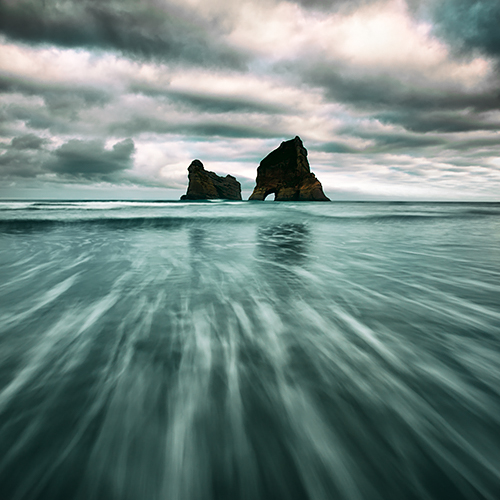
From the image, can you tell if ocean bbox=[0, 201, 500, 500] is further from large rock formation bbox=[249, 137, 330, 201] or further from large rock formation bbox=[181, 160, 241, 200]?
large rock formation bbox=[181, 160, 241, 200]

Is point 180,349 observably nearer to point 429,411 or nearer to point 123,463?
point 123,463

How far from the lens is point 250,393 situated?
204cm

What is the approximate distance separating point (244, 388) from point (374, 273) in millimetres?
4373

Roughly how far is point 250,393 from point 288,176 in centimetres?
11487

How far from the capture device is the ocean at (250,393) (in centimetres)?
141

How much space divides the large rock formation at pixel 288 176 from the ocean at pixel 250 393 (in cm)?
10737

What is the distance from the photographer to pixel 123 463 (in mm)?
1489

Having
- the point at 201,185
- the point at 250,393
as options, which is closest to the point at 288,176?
the point at 201,185

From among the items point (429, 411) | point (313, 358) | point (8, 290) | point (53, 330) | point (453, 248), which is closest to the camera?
point (429, 411)

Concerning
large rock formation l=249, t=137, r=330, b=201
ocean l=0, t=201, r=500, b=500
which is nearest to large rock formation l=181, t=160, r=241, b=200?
large rock formation l=249, t=137, r=330, b=201

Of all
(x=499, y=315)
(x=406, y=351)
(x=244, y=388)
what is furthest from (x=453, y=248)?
(x=244, y=388)

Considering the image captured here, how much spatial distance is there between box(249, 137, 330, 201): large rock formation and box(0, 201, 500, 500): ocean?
10737 cm

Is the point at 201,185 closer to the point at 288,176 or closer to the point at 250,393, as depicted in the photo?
the point at 288,176

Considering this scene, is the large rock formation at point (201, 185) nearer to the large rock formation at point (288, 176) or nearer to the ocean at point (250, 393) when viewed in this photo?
the large rock formation at point (288, 176)
